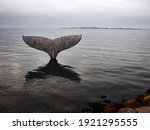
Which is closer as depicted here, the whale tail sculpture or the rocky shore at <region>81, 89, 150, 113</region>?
the rocky shore at <region>81, 89, 150, 113</region>

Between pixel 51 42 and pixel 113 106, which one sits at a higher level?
pixel 51 42

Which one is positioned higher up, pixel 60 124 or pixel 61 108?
pixel 60 124

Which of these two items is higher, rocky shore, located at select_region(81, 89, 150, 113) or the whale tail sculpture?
the whale tail sculpture

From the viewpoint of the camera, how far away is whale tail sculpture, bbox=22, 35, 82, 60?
28.5 meters

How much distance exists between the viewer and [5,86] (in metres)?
19.2

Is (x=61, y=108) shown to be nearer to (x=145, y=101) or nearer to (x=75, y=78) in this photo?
(x=145, y=101)

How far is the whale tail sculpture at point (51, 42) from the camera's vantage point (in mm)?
28500

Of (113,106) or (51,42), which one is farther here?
(51,42)

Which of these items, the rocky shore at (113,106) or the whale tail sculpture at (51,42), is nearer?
the rocky shore at (113,106)

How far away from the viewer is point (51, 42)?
29.7m

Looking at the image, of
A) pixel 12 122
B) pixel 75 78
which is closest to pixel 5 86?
pixel 75 78

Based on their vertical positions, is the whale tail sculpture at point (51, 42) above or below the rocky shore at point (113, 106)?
above

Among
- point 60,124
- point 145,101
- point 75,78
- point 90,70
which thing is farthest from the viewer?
point 90,70

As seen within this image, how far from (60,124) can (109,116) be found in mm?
2241
